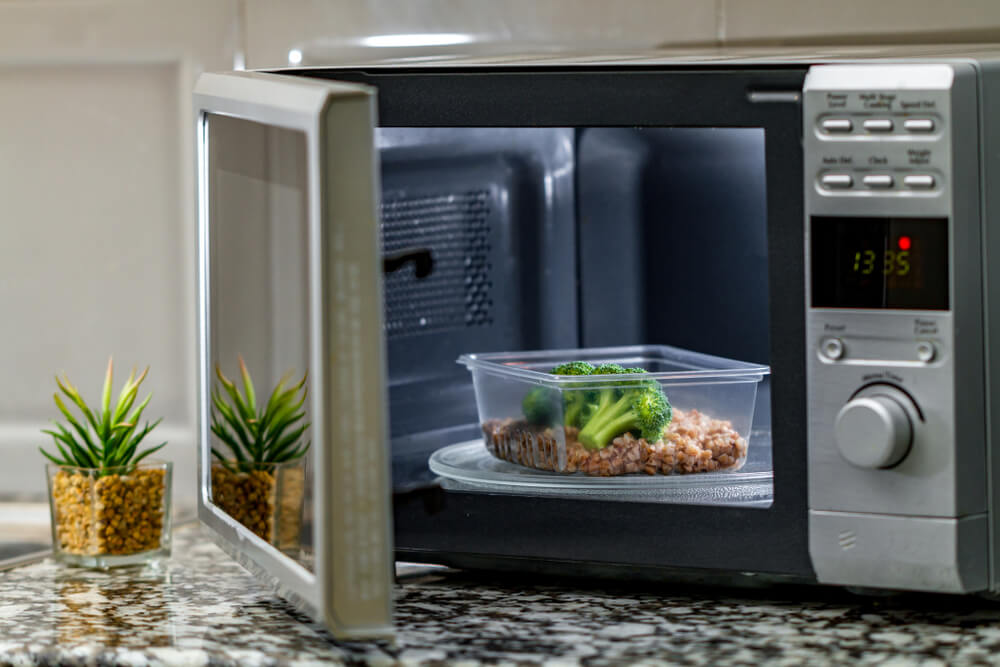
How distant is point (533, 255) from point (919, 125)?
376 mm

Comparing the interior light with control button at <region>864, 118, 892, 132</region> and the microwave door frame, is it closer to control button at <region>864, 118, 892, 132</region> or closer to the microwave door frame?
the microwave door frame

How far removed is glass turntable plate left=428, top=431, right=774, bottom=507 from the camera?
87cm

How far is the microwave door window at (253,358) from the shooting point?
888 millimetres

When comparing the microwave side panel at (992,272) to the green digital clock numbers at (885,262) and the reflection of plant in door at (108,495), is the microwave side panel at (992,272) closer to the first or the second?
the green digital clock numbers at (885,262)

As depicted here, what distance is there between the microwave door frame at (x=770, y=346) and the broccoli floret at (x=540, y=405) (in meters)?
0.07

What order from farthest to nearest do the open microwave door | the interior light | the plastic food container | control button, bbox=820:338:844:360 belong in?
the interior light
the plastic food container
control button, bbox=820:338:844:360
the open microwave door

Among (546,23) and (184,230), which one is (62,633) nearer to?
(184,230)

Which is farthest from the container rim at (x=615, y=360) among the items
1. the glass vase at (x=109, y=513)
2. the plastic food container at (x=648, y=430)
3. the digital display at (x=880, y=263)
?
the glass vase at (x=109, y=513)

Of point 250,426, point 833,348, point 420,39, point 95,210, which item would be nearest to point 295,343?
point 250,426

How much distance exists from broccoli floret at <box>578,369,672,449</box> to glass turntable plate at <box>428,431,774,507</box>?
0.10ft

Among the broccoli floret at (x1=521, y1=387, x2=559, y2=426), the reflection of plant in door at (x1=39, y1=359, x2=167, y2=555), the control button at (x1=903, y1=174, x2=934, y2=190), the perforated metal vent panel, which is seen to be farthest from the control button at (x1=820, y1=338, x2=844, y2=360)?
the reflection of plant in door at (x1=39, y1=359, x2=167, y2=555)

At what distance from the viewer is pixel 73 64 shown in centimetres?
137

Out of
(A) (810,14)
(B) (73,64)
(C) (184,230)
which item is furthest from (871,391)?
→ (B) (73,64)

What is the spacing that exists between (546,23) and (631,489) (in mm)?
516
